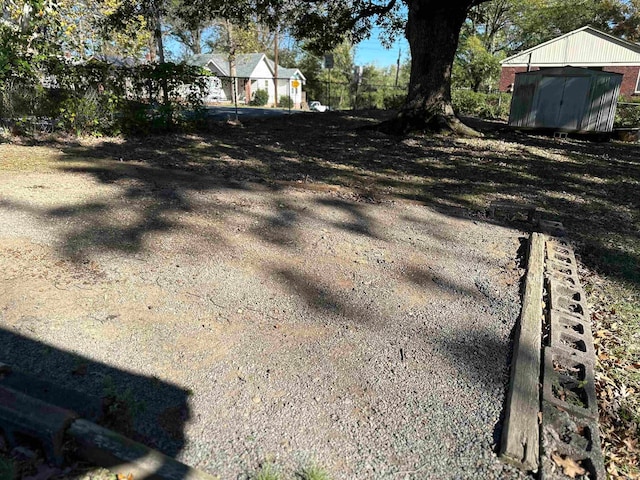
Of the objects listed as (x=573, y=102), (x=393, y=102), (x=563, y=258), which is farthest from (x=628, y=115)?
(x=563, y=258)

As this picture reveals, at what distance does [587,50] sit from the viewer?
1161 inches

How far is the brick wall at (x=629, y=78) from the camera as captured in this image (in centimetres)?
2931

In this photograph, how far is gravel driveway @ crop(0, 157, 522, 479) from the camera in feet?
6.24

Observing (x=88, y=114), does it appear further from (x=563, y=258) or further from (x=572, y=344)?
(x=572, y=344)

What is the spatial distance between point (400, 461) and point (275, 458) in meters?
0.51

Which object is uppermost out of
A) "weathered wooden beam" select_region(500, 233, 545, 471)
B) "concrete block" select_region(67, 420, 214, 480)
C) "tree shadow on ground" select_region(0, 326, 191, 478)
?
"concrete block" select_region(67, 420, 214, 480)

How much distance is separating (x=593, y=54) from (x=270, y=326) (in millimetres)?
35001

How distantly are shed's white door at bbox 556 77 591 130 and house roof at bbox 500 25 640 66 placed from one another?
1853 cm

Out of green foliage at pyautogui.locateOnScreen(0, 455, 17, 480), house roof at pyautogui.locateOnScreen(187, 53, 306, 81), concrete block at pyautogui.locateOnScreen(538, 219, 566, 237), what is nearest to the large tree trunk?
concrete block at pyautogui.locateOnScreen(538, 219, 566, 237)

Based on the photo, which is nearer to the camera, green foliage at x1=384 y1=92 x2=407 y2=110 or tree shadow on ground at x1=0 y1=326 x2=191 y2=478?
tree shadow on ground at x1=0 y1=326 x2=191 y2=478

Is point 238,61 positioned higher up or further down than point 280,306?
higher up

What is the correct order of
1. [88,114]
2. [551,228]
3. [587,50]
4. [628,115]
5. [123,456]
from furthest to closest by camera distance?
1. [587,50]
2. [628,115]
3. [88,114]
4. [551,228]
5. [123,456]

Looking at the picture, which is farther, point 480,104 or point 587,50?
point 587,50

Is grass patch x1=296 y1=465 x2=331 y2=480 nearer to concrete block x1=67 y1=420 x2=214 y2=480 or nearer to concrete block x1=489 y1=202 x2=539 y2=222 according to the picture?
concrete block x1=67 y1=420 x2=214 y2=480
